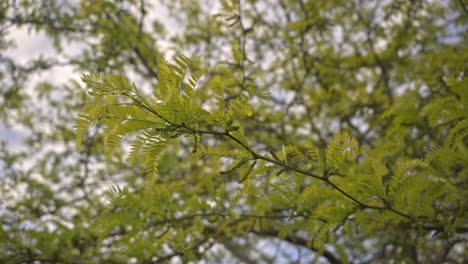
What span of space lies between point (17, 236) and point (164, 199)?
1.10 meters

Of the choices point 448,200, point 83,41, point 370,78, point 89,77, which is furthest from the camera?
point 370,78

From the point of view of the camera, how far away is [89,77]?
1.02 metres

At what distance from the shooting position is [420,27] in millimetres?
3906

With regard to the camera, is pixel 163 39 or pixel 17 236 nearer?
pixel 17 236

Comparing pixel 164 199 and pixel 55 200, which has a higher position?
pixel 55 200

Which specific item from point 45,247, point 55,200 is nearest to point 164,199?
point 45,247

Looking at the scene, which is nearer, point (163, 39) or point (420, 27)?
point (420, 27)

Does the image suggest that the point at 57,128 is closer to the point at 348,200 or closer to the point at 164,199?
the point at 164,199

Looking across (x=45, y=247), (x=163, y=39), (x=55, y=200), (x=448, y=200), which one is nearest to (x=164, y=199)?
(x=45, y=247)

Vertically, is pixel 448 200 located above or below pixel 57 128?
below

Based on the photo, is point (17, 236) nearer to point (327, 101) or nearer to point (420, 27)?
point (327, 101)

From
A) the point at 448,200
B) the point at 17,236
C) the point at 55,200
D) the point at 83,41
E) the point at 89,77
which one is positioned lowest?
the point at 448,200

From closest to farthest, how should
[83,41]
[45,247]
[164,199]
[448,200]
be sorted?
[448,200] → [164,199] → [45,247] → [83,41]

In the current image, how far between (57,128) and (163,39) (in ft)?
6.40
